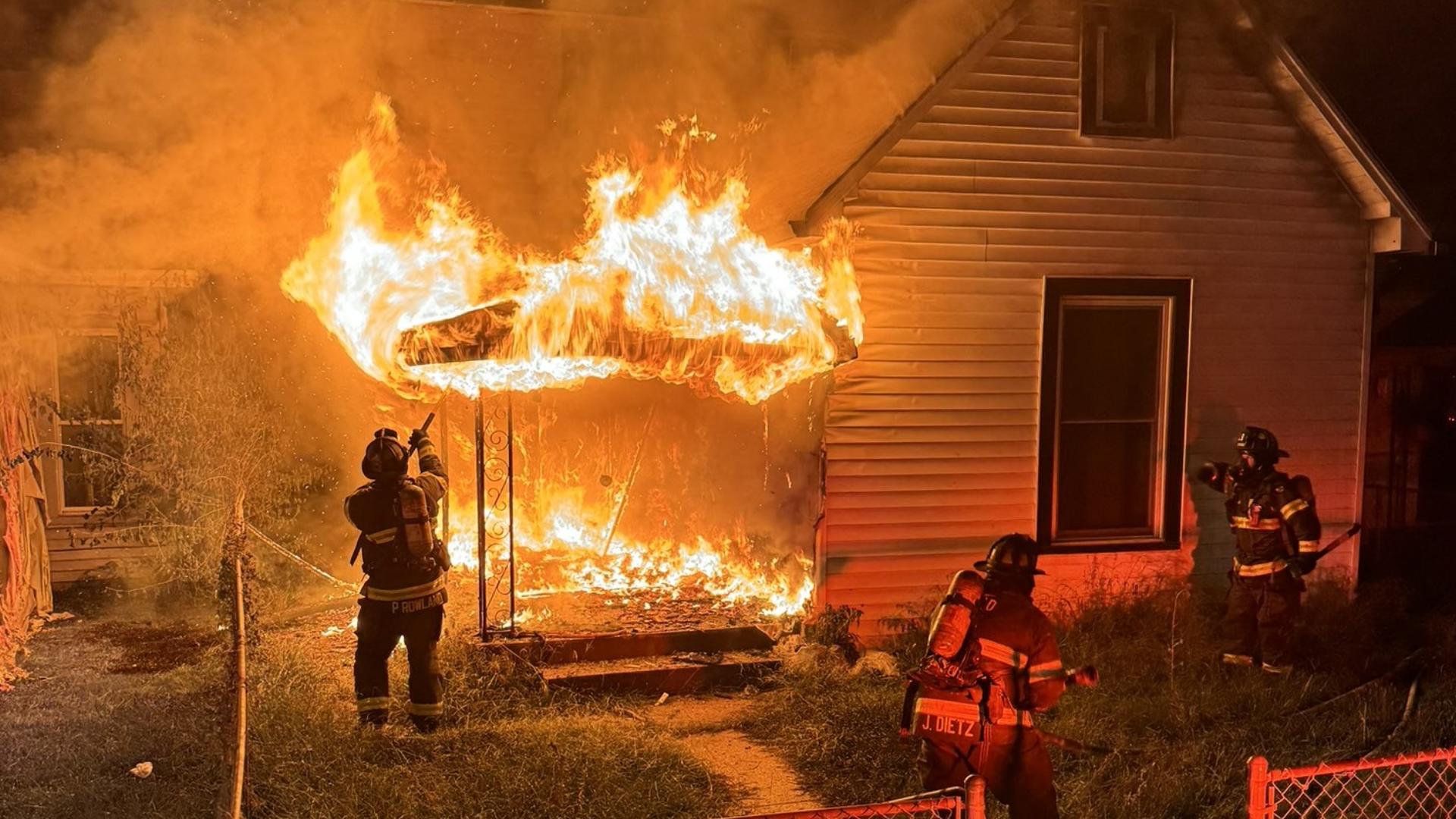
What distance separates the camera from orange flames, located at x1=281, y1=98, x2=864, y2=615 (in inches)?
274

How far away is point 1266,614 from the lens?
7461 millimetres

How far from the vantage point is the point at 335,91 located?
33.5 ft

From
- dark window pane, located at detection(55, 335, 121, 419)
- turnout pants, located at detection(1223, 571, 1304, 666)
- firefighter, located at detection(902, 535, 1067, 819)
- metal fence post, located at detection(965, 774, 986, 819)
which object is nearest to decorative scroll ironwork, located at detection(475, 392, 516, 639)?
dark window pane, located at detection(55, 335, 121, 419)

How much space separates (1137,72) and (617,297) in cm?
464

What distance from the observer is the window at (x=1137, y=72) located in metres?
8.25

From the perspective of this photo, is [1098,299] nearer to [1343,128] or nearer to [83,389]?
[1343,128]

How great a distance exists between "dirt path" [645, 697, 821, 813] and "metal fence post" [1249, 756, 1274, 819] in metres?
2.41

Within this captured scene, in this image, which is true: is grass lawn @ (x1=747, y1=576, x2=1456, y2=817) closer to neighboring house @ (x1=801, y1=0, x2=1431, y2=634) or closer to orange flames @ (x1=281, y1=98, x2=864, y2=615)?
neighboring house @ (x1=801, y1=0, x2=1431, y2=634)

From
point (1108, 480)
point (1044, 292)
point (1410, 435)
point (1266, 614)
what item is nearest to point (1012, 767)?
point (1266, 614)

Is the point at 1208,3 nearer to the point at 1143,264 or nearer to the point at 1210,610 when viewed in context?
the point at 1143,264

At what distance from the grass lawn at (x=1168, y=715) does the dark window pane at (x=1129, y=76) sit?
154 inches

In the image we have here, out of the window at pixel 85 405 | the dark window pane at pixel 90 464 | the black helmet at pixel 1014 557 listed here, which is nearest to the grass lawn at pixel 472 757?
the black helmet at pixel 1014 557

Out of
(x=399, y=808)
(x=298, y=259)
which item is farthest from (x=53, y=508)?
(x=399, y=808)

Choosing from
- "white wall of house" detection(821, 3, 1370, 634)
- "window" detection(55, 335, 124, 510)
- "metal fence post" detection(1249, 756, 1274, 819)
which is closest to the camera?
"metal fence post" detection(1249, 756, 1274, 819)
